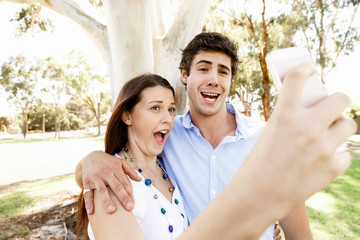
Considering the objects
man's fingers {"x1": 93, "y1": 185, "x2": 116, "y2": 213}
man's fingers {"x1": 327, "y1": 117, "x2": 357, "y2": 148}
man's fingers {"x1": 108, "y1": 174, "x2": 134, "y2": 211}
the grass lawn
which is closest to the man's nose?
man's fingers {"x1": 108, "y1": 174, "x2": 134, "y2": 211}

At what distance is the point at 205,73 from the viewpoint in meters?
2.20

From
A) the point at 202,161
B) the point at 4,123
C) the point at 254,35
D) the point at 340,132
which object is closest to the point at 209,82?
the point at 202,161

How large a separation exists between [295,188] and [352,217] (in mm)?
4936

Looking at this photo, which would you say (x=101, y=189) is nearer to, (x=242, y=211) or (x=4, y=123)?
(x=242, y=211)

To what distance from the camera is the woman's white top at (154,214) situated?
121 cm

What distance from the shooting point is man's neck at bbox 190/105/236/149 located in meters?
2.08

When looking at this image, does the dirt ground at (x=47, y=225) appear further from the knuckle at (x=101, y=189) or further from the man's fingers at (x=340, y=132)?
the man's fingers at (x=340, y=132)

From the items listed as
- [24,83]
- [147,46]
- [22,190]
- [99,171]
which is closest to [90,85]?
[24,83]

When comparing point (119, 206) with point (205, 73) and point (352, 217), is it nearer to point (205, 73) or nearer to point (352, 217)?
point (205, 73)

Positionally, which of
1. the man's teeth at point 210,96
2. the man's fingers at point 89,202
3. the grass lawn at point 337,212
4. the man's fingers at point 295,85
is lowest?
the grass lawn at point 337,212

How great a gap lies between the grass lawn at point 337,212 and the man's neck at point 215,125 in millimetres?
2657

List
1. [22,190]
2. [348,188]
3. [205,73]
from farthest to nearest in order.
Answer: [22,190] < [348,188] < [205,73]

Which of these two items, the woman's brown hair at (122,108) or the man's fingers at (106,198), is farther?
the woman's brown hair at (122,108)

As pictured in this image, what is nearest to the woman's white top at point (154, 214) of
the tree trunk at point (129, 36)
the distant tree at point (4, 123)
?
the tree trunk at point (129, 36)
